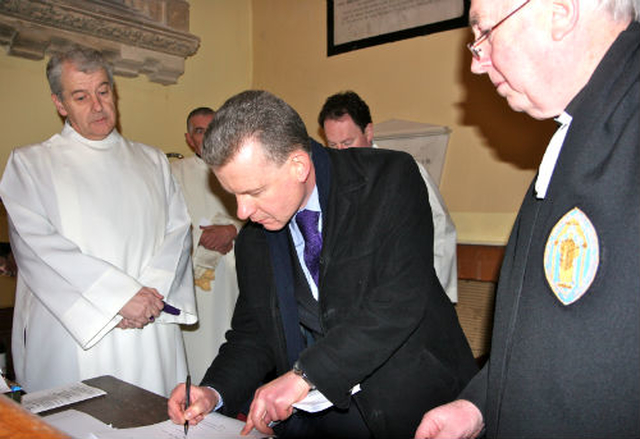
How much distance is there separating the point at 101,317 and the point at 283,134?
1363 mm

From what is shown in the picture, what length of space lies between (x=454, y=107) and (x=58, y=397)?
3.42m

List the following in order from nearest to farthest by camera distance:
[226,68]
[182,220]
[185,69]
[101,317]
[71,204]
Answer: [101,317], [71,204], [182,220], [185,69], [226,68]

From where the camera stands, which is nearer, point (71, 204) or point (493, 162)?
point (71, 204)

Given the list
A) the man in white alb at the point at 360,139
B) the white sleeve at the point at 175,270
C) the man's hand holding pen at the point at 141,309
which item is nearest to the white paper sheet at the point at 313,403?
the man's hand holding pen at the point at 141,309

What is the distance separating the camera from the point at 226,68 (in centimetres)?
548

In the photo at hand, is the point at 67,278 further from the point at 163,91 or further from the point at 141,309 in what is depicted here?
the point at 163,91

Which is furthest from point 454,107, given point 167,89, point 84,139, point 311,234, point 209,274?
point 311,234

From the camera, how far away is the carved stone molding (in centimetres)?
385

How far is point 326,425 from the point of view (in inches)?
70.4

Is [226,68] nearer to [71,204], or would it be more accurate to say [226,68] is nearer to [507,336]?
[71,204]

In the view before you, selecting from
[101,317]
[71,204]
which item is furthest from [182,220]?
[101,317]

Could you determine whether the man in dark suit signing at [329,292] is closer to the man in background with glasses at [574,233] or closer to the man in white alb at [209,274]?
the man in background with glasses at [574,233]

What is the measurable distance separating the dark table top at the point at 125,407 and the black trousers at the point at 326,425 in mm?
406

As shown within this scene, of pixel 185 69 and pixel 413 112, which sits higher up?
pixel 185 69
